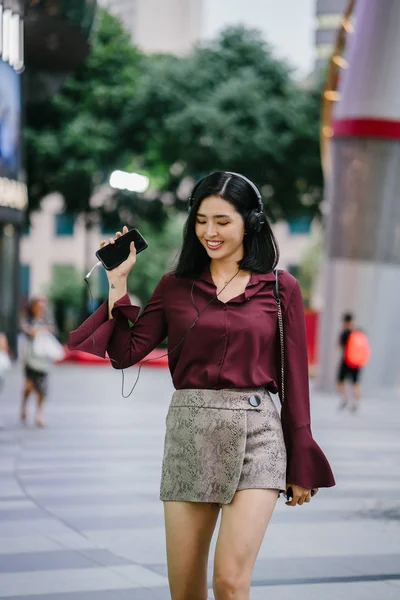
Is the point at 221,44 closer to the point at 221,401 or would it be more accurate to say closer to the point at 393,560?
the point at 393,560

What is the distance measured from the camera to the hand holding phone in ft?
13.5

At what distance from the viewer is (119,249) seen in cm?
414

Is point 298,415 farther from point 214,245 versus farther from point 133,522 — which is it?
point 133,522

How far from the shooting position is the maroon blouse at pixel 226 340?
399cm

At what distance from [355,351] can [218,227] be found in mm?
15072

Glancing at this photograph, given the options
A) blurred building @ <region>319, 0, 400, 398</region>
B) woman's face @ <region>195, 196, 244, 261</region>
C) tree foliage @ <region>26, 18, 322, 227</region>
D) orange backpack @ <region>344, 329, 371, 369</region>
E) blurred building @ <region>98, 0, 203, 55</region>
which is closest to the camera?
woman's face @ <region>195, 196, 244, 261</region>

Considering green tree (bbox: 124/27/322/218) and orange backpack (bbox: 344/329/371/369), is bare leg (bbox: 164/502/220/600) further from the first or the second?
green tree (bbox: 124/27/322/218)

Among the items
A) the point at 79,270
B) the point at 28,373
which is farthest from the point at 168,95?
the point at 79,270

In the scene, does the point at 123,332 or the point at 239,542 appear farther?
the point at 123,332

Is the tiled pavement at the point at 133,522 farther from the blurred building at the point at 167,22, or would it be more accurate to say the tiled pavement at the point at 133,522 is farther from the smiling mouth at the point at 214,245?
the blurred building at the point at 167,22

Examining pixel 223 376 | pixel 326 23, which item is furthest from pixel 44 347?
pixel 326 23

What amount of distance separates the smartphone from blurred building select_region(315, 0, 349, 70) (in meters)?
37.3

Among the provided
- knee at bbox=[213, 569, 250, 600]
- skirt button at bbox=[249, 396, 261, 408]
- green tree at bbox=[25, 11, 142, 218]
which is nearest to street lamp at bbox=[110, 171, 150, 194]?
skirt button at bbox=[249, 396, 261, 408]

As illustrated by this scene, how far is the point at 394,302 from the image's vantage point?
22484mm
